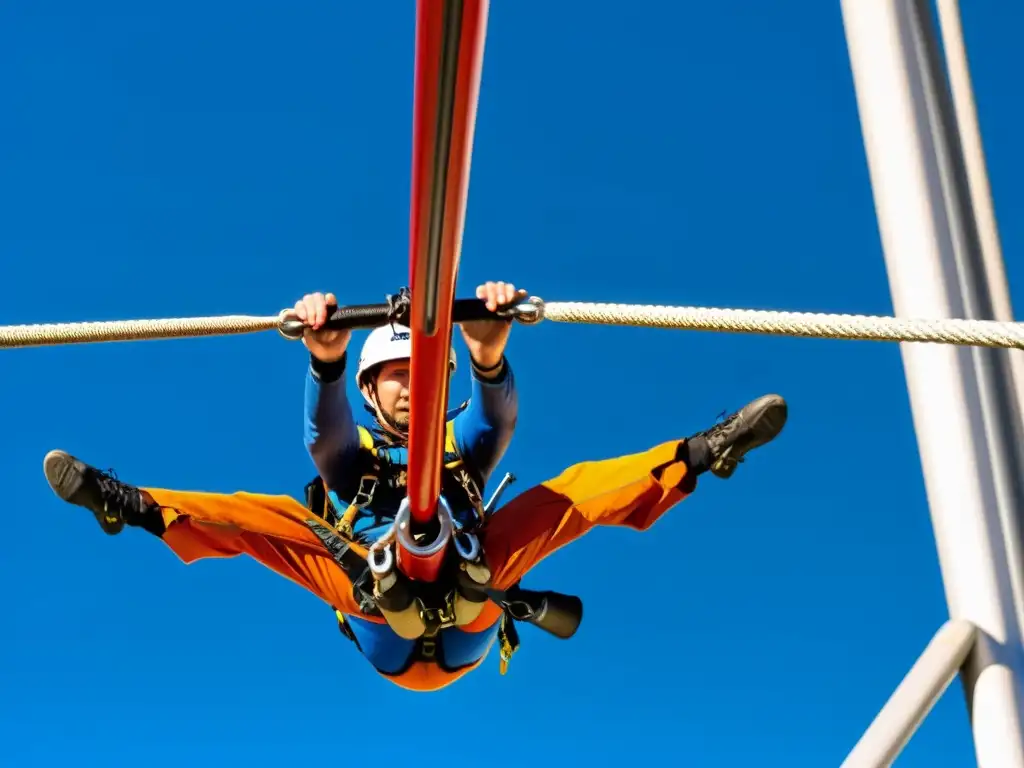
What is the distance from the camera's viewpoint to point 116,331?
3.64m

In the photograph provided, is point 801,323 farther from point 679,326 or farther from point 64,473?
point 64,473

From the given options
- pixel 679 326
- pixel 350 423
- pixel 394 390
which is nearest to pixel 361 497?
pixel 350 423

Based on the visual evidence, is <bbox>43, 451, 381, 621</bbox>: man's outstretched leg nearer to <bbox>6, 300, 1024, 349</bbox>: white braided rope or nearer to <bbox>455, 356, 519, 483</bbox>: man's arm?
<bbox>455, 356, 519, 483</bbox>: man's arm

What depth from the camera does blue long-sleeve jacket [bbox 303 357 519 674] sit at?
16.0 ft

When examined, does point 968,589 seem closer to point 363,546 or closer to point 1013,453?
point 1013,453

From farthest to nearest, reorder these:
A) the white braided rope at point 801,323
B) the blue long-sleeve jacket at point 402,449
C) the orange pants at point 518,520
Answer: the blue long-sleeve jacket at point 402,449 < the orange pants at point 518,520 < the white braided rope at point 801,323

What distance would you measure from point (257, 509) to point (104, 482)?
0.55 meters

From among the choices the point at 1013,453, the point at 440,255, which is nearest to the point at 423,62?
the point at 440,255

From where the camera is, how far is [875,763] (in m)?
3.90

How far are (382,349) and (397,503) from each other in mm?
731

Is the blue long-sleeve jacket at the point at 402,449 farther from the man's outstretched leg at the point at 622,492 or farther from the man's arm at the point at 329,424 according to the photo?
the man's outstretched leg at the point at 622,492

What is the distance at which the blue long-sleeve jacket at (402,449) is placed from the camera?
16.0 ft

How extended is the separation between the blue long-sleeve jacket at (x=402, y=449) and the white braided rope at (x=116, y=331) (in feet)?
3.80

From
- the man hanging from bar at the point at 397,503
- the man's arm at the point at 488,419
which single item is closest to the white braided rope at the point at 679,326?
the man hanging from bar at the point at 397,503
